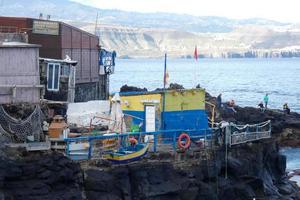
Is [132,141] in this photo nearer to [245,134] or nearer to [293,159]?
[245,134]

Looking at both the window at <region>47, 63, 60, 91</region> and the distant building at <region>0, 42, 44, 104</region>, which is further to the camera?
the window at <region>47, 63, 60, 91</region>

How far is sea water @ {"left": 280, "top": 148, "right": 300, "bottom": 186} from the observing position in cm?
4112

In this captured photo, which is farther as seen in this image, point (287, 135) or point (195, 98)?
point (287, 135)

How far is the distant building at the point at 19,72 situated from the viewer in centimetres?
2398

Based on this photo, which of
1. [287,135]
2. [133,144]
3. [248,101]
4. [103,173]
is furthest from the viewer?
[248,101]

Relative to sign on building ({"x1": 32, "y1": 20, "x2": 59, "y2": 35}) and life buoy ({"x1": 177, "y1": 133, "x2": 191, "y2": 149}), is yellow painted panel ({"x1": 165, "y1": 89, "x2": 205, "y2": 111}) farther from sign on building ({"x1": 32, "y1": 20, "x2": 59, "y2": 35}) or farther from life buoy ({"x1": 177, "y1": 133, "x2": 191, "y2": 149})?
sign on building ({"x1": 32, "y1": 20, "x2": 59, "y2": 35})

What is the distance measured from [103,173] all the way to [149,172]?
1997 millimetres

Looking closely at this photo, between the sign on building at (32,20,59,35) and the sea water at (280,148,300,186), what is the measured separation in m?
16.5

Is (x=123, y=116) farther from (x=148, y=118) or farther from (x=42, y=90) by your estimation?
(x=42, y=90)

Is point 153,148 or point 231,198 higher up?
point 153,148

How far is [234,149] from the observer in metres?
28.0

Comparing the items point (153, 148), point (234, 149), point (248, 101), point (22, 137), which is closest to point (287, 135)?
point (234, 149)

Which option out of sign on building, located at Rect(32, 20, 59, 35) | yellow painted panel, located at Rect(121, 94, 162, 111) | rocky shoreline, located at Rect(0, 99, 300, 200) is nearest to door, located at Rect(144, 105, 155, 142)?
yellow painted panel, located at Rect(121, 94, 162, 111)

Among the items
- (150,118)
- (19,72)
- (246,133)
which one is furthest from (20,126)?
(246,133)
